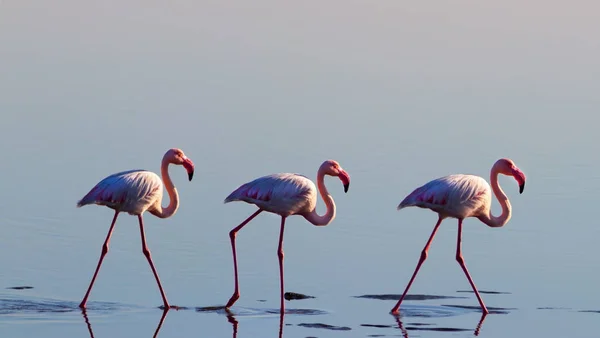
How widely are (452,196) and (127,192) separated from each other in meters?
2.31

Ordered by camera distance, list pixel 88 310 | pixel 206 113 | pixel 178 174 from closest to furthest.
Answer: pixel 88 310 → pixel 178 174 → pixel 206 113

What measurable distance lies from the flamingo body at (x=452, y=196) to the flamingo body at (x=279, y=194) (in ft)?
2.25

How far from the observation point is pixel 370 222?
12.8 m

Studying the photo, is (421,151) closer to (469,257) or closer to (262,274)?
(469,257)

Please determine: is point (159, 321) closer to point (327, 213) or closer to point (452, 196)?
point (327, 213)

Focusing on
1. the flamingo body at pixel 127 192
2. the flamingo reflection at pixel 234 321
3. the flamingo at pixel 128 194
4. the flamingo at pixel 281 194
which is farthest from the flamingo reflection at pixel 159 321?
the flamingo body at pixel 127 192

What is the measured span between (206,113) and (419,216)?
5151 mm

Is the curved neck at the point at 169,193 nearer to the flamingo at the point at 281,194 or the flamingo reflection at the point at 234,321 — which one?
the flamingo at the point at 281,194

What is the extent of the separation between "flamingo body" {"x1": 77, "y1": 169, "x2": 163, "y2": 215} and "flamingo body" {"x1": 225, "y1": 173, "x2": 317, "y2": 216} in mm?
540

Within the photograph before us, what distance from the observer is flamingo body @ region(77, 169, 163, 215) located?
32.4 feet

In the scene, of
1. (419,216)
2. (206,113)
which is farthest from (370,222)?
(206,113)

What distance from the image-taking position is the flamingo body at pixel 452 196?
10.2m

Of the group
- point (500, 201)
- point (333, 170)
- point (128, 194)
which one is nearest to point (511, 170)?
point (500, 201)

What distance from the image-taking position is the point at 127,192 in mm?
9938
